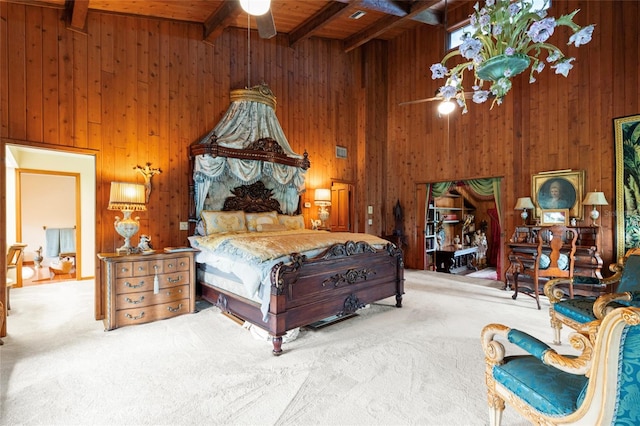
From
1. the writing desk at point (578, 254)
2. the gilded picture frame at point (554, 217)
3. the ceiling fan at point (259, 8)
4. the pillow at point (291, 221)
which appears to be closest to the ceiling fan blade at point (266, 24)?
the ceiling fan at point (259, 8)

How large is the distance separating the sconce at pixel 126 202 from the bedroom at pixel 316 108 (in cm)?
53

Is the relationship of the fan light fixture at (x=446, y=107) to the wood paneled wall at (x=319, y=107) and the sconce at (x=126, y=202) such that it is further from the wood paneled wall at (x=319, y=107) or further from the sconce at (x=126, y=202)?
the sconce at (x=126, y=202)

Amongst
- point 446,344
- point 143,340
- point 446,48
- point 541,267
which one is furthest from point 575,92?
point 143,340

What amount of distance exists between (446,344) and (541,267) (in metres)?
2.57

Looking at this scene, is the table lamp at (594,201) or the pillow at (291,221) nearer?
the table lamp at (594,201)

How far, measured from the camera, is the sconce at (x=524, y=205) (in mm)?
5555

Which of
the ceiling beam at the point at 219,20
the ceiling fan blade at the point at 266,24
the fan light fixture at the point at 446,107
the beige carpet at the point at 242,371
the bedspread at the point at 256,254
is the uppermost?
the ceiling beam at the point at 219,20

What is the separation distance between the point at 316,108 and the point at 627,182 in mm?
5423

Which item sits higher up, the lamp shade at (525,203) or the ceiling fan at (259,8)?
the ceiling fan at (259,8)

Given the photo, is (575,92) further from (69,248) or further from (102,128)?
(69,248)

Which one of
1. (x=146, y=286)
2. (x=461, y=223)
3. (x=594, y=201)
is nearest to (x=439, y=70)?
(x=146, y=286)

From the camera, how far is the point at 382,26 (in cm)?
597

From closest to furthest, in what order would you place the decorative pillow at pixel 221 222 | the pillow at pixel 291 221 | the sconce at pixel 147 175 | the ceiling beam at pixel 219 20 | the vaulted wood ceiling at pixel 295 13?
1. the vaulted wood ceiling at pixel 295 13
2. the ceiling beam at pixel 219 20
3. the sconce at pixel 147 175
4. the decorative pillow at pixel 221 222
5. the pillow at pixel 291 221

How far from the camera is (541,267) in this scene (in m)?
4.60
